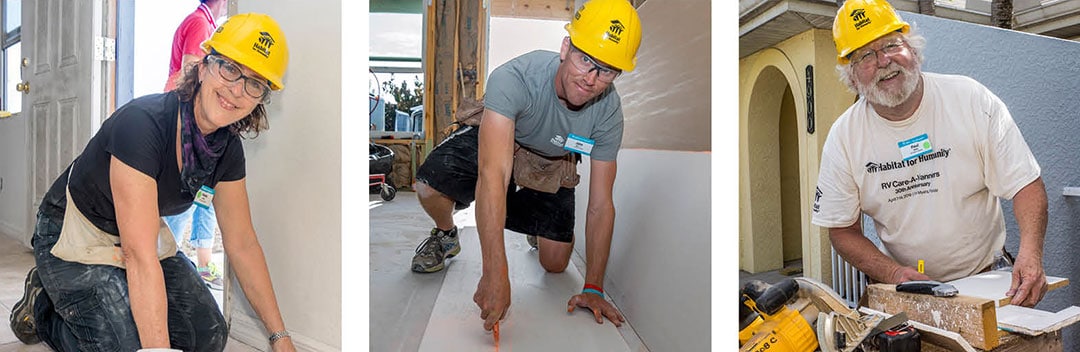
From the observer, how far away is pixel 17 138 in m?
3.28

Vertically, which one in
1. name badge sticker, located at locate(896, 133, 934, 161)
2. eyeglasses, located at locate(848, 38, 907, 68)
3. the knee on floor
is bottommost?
the knee on floor

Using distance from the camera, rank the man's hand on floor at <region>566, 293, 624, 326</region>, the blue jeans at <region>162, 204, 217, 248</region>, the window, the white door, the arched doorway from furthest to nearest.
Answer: the window → the white door → the blue jeans at <region>162, 204, 217, 248</region> → the arched doorway → the man's hand on floor at <region>566, 293, 624, 326</region>

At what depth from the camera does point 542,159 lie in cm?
98

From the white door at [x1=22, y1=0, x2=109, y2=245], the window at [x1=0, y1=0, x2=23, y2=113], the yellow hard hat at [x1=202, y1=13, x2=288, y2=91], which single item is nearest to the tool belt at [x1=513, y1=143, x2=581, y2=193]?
the yellow hard hat at [x1=202, y1=13, x2=288, y2=91]

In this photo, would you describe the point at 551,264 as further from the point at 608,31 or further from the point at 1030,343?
the point at 1030,343

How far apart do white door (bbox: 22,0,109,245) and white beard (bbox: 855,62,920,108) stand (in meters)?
2.75

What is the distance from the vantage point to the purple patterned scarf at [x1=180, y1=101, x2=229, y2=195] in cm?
120

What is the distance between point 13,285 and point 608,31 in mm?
2729

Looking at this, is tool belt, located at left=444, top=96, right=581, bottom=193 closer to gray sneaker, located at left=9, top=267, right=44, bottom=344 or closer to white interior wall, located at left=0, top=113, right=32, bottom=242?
gray sneaker, located at left=9, top=267, right=44, bottom=344

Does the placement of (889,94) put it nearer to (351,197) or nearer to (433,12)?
(433,12)

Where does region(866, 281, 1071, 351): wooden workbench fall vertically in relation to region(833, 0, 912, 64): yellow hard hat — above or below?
below

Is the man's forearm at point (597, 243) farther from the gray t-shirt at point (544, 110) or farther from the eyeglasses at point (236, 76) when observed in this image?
the eyeglasses at point (236, 76)

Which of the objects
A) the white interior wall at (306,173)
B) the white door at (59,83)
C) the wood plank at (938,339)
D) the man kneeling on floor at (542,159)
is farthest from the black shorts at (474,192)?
the white door at (59,83)

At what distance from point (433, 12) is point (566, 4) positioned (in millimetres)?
182
